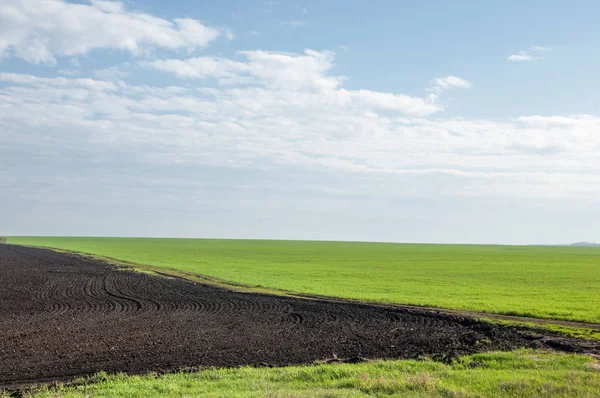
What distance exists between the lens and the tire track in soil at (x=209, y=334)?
17.0 meters

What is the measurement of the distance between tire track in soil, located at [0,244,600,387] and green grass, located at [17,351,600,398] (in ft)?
5.77

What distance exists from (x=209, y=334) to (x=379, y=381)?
10.2m

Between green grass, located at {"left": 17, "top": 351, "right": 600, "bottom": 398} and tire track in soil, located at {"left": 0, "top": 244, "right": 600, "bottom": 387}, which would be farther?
tire track in soil, located at {"left": 0, "top": 244, "right": 600, "bottom": 387}

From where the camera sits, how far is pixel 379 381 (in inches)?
512

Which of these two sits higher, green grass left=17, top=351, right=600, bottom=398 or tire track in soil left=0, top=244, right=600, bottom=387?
green grass left=17, top=351, right=600, bottom=398

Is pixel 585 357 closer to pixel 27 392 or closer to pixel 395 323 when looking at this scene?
pixel 395 323

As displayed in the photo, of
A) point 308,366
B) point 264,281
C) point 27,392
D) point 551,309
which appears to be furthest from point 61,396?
point 264,281

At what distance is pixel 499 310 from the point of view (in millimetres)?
28641

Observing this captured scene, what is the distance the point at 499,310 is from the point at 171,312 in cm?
1655

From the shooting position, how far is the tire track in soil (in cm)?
1697

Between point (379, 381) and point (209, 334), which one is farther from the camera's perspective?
point (209, 334)

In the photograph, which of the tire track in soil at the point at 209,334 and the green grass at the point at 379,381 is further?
the tire track in soil at the point at 209,334

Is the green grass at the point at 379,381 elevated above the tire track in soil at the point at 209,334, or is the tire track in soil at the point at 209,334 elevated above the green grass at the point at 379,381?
the green grass at the point at 379,381

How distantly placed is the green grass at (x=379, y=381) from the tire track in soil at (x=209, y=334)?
1.76m
